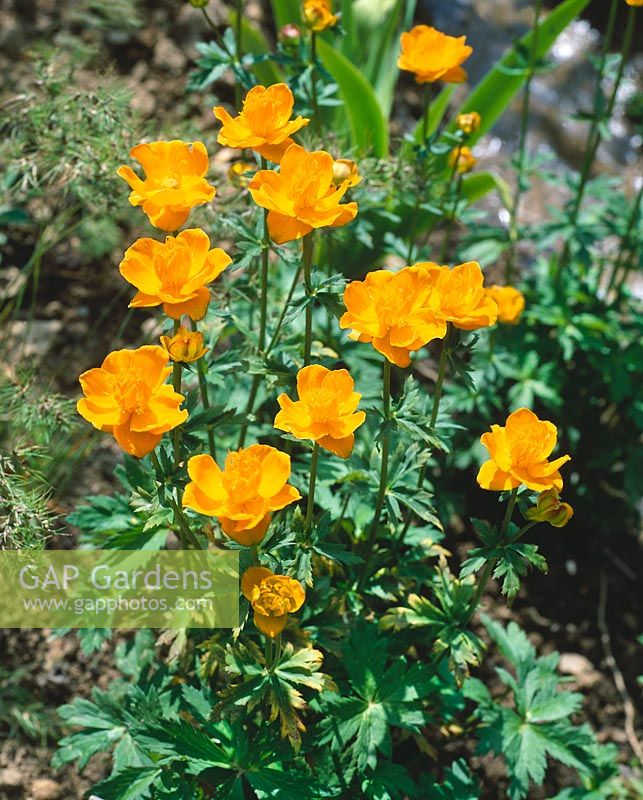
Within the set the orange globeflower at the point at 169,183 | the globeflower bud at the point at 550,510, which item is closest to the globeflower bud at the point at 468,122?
the orange globeflower at the point at 169,183

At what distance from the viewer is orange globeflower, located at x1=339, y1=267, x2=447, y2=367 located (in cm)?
129

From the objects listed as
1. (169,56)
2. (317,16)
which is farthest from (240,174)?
(169,56)

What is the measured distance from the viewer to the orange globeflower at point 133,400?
1189 mm

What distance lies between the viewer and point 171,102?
3082 mm

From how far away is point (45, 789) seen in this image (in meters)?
1.90

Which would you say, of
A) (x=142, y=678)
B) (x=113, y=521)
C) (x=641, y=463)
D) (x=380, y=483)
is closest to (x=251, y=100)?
(x=380, y=483)

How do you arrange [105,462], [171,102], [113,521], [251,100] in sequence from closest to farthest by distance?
[251,100], [113,521], [105,462], [171,102]

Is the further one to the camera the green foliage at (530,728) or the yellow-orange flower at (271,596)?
the green foliage at (530,728)

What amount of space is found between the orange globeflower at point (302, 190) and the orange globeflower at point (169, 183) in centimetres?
10

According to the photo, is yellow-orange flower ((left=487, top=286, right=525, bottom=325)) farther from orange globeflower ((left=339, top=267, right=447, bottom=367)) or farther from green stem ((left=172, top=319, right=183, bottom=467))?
green stem ((left=172, top=319, right=183, bottom=467))

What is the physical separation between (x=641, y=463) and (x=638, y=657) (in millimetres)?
544

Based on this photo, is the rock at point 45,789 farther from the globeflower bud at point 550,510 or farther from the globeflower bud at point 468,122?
the globeflower bud at point 468,122

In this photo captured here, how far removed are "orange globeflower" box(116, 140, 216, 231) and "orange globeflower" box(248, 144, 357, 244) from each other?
0.33 feet

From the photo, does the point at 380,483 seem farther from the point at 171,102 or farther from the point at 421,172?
the point at 171,102
